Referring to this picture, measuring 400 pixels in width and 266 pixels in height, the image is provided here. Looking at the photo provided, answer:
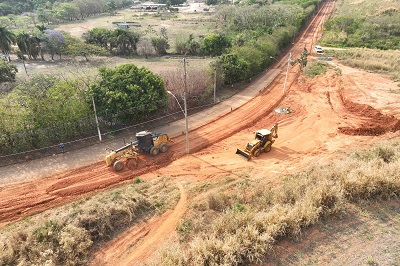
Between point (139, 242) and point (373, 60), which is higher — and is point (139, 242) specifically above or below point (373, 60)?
below

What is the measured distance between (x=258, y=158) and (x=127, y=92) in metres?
12.8

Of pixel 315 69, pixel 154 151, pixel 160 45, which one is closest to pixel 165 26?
pixel 160 45

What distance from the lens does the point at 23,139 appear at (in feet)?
73.4

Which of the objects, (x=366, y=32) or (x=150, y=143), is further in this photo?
(x=366, y=32)

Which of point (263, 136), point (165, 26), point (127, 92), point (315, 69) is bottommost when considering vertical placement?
point (263, 136)

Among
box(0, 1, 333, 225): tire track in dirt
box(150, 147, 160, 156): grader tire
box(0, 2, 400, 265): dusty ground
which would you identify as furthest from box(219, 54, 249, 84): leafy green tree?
box(150, 147, 160, 156): grader tire

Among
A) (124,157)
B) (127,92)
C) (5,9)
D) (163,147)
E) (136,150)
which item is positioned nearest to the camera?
(124,157)

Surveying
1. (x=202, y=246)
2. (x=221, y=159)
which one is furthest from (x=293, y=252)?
(x=221, y=159)

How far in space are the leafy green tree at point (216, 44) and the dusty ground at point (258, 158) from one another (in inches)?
617

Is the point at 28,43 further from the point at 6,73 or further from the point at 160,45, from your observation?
the point at 160,45

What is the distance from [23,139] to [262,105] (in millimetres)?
24105

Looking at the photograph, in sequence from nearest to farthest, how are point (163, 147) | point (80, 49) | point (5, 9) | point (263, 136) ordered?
point (263, 136) → point (163, 147) → point (80, 49) → point (5, 9)

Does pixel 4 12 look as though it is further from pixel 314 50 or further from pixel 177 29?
pixel 314 50

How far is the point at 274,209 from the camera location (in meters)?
14.1
